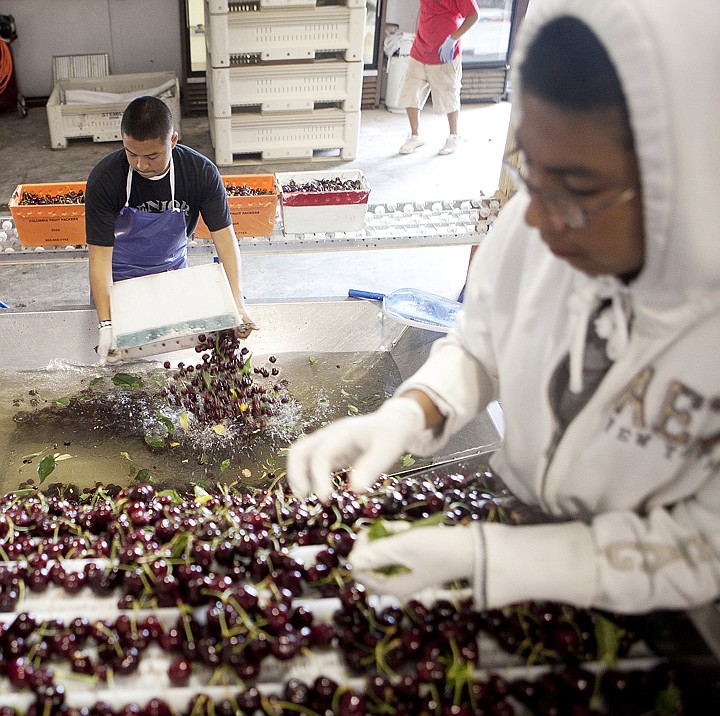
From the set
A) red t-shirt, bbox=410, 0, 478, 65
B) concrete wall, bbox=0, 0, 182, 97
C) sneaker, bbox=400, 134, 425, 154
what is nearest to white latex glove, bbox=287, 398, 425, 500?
red t-shirt, bbox=410, 0, 478, 65

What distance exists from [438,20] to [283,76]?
1.65 metres

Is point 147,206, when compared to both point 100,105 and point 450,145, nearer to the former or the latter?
point 100,105

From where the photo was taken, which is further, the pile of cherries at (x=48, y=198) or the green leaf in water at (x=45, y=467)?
the pile of cherries at (x=48, y=198)

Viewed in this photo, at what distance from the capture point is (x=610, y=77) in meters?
0.89

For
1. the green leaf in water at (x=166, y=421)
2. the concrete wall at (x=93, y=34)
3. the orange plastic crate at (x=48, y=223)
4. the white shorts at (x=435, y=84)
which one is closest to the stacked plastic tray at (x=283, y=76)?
the white shorts at (x=435, y=84)

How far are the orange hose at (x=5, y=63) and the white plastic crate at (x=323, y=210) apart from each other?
5.24 meters

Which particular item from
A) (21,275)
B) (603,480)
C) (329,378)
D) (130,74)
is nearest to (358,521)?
(603,480)

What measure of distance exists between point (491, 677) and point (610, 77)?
3.12ft

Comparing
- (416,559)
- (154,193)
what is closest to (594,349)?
(416,559)

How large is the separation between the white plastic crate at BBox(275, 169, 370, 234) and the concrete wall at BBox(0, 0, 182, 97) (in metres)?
5.32

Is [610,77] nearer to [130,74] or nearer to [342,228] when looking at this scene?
[342,228]

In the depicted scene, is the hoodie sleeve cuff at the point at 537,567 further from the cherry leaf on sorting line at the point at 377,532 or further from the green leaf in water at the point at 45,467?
the green leaf in water at the point at 45,467

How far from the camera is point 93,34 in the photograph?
7852mm

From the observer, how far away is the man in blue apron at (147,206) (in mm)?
2686
